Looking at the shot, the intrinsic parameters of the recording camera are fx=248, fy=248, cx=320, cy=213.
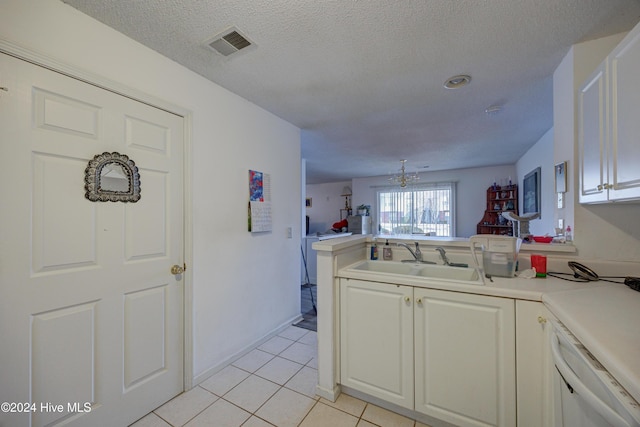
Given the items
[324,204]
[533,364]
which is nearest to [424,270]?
[533,364]

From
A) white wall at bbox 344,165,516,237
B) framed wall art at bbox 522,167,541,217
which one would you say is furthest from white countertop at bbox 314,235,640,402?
white wall at bbox 344,165,516,237

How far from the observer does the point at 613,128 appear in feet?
3.98

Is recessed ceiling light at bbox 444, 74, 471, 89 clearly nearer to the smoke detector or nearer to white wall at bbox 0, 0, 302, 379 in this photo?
the smoke detector

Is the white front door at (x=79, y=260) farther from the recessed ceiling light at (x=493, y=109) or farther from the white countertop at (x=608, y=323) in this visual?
the recessed ceiling light at (x=493, y=109)

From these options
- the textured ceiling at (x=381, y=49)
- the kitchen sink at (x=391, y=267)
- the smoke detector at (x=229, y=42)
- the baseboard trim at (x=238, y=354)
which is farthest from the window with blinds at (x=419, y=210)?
the smoke detector at (x=229, y=42)

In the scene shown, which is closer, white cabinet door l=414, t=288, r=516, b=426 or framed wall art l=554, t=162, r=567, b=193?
white cabinet door l=414, t=288, r=516, b=426

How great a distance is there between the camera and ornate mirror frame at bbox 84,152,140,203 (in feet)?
4.46

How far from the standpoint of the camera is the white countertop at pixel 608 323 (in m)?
0.66

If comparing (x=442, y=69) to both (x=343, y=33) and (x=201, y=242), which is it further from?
(x=201, y=242)

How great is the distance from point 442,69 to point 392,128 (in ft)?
Answer: 4.16

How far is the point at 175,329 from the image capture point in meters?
1.75

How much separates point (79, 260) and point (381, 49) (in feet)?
7.15

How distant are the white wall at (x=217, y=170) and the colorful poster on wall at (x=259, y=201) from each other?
2.5 inches

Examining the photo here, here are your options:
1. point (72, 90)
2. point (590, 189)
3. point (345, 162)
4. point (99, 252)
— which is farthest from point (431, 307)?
point (345, 162)
